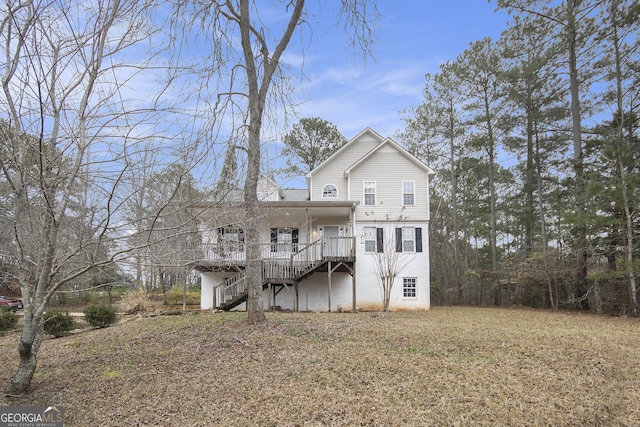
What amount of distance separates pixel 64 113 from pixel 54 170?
69 centimetres

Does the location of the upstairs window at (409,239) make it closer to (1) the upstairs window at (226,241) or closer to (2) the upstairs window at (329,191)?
(2) the upstairs window at (329,191)

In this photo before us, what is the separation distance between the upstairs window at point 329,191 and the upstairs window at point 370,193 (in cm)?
140

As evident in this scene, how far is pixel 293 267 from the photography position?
15.3m

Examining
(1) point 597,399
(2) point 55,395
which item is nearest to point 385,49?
(1) point 597,399

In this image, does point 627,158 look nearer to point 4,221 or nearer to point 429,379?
point 429,379

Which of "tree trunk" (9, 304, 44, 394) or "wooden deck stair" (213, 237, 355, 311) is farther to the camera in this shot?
"wooden deck stair" (213, 237, 355, 311)

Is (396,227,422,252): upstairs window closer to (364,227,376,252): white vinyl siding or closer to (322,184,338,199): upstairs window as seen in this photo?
(364,227,376,252): white vinyl siding

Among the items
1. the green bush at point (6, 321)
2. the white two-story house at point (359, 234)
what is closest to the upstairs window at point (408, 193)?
the white two-story house at point (359, 234)

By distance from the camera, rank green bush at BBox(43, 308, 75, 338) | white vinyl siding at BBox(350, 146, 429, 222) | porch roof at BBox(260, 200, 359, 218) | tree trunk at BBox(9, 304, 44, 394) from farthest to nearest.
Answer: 1. white vinyl siding at BBox(350, 146, 429, 222)
2. porch roof at BBox(260, 200, 359, 218)
3. green bush at BBox(43, 308, 75, 338)
4. tree trunk at BBox(9, 304, 44, 394)

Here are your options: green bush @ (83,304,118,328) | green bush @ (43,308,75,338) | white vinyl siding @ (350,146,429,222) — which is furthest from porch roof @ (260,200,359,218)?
green bush @ (43,308,75,338)

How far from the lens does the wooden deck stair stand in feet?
48.1

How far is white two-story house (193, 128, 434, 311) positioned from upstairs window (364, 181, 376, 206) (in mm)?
41

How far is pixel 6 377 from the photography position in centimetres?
622

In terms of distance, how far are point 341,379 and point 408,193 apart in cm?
1322
